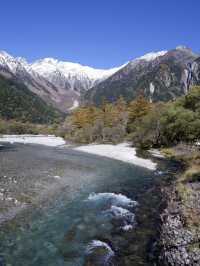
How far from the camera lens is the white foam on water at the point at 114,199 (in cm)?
2611

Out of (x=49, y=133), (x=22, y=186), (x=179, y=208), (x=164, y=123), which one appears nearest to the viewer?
(x=179, y=208)

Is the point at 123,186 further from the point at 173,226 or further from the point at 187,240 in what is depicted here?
the point at 187,240

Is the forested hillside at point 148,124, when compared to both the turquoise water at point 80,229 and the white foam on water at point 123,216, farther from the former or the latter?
the white foam on water at point 123,216

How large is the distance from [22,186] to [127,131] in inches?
2777

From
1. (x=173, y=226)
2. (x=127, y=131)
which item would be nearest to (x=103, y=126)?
(x=127, y=131)

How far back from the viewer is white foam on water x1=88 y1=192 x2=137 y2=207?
26.1 meters

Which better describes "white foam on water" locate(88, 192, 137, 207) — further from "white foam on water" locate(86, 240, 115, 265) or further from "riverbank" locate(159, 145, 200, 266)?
"white foam on water" locate(86, 240, 115, 265)

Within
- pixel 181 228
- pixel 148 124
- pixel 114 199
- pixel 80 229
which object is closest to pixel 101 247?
pixel 80 229

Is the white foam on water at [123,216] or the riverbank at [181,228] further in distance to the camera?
the white foam on water at [123,216]

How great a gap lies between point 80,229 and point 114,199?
744cm

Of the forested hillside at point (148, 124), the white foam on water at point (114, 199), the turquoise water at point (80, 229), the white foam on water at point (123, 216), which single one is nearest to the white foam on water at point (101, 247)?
the turquoise water at point (80, 229)

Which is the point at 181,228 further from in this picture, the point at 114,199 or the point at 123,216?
the point at 114,199

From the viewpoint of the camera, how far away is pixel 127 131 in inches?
3944

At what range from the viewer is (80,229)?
20.6 meters
